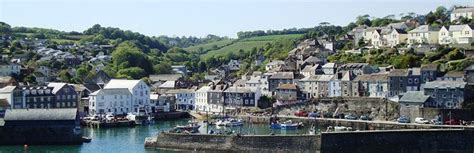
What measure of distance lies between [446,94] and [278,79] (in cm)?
1596

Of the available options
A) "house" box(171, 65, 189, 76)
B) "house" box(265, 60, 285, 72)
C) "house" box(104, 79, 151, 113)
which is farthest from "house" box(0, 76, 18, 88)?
"house" box(171, 65, 189, 76)

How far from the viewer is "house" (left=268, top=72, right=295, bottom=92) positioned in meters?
56.6

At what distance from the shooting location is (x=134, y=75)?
2825 inches

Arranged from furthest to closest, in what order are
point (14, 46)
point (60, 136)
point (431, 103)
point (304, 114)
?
point (14, 46), point (304, 114), point (431, 103), point (60, 136)

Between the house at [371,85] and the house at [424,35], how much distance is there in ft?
39.1

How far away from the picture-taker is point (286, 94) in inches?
2140

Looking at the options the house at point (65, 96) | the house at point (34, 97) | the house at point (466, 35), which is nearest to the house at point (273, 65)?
the house at point (466, 35)

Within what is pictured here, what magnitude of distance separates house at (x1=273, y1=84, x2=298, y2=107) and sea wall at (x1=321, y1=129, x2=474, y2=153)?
2341 cm

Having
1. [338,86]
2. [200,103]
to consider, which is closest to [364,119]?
[338,86]

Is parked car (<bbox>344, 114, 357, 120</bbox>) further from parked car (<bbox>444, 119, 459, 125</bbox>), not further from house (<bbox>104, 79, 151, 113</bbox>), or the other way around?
house (<bbox>104, 79, 151, 113</bbox>)

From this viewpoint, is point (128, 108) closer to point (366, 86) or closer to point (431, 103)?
point (366, 86)

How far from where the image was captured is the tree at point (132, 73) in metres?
70.9

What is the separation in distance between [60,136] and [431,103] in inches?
798

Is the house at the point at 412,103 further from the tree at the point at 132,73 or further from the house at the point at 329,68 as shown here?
the tree at the point at 132,73
